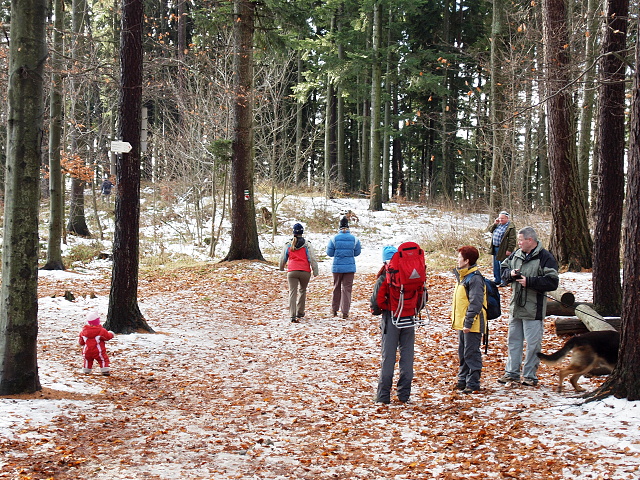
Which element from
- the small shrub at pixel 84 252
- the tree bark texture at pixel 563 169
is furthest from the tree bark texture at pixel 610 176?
the small shrub at pixel 84 252

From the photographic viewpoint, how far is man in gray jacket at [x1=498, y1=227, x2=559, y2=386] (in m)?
6.77

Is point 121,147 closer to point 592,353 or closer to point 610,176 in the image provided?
point 592,353

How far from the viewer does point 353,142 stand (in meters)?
46.5

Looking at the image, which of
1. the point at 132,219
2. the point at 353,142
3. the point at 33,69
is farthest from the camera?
the point at 353,142

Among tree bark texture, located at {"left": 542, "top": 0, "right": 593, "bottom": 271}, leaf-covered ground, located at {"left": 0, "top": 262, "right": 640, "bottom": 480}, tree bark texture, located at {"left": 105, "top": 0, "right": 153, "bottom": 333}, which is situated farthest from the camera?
tree bark texture, located at {"left": 542, "top": 0, "right": 593, "bottom": 271}

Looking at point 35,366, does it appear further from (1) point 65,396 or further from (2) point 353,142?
(2) point 353,142

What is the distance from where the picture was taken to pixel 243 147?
714 inches

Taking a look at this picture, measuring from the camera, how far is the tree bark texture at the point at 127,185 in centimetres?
1002

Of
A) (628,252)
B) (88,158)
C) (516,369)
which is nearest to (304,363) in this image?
(516,369)

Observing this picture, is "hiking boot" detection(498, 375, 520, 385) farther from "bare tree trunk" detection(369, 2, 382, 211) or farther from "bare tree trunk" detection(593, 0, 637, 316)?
"bare tree trunk" detection(369, 2, 382, 211)

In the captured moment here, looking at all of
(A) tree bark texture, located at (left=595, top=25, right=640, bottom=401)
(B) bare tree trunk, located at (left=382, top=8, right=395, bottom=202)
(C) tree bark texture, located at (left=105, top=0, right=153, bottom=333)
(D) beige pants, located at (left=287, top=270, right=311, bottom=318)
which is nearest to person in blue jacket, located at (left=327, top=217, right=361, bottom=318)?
(D) beige pants, located at (left=287, top=270, right=311, bottom=318)

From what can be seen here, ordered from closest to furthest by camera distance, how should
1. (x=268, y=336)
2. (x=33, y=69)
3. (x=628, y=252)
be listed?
1. (x=628, y=252)
2. (x=33, y=69)
3. (x=268, y=336)

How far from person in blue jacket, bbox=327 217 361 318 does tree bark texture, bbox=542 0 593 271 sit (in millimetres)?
4599

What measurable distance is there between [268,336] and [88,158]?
1933 cm
